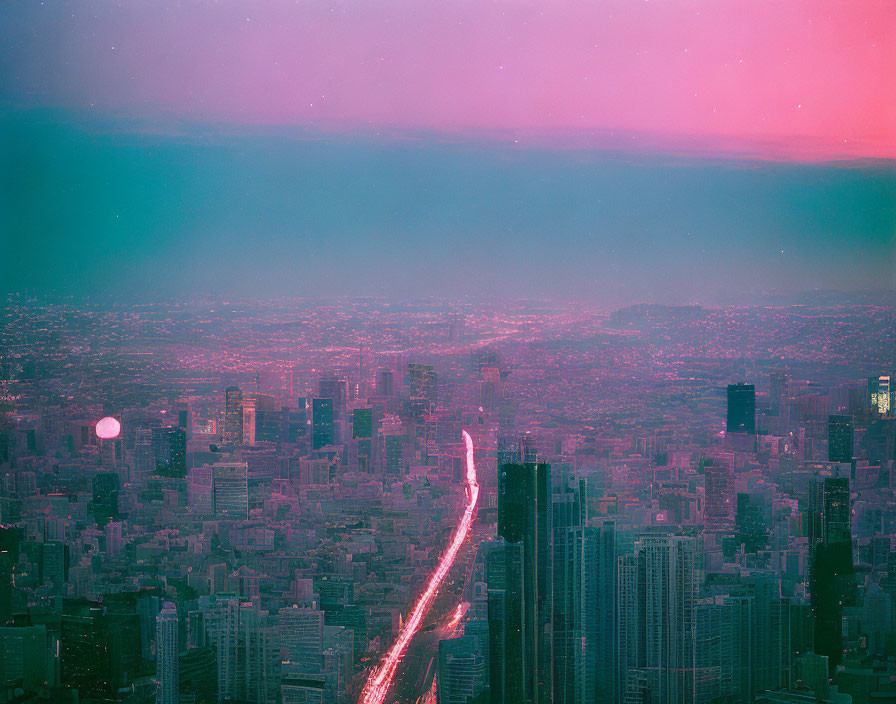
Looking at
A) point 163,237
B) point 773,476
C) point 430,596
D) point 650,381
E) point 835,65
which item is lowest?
point 430,596

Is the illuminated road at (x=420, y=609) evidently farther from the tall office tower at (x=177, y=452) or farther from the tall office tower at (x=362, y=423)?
the tall office tower at (x=177, y=452)

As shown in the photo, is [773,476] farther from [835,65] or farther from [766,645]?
[835,65]

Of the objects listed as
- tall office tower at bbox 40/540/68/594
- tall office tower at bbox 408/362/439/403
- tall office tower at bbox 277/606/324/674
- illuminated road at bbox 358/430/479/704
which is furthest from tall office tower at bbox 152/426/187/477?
illuminated road at bbox 358/430/479/704

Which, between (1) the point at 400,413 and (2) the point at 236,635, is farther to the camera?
(1) the point at 400,413

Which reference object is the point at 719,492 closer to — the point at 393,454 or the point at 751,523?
the point at 751,523

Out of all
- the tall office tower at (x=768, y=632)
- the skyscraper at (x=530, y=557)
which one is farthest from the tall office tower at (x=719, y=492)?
the skyscraper at (x=530, y=557)

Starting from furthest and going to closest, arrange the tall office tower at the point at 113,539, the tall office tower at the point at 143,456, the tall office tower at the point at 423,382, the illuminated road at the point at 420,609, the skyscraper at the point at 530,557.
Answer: the tall office tower at the point at 423,382, the tall office tower at the point at 143,456, the tall office tower at the point at 113,539, the skyscraper at the point at 530,557, the illuminated road at the point at 420,609

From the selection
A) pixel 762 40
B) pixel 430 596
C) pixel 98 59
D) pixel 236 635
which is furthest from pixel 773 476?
pixel 98 59
